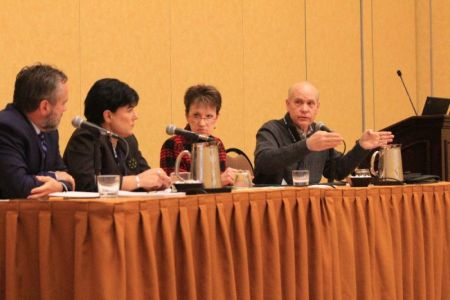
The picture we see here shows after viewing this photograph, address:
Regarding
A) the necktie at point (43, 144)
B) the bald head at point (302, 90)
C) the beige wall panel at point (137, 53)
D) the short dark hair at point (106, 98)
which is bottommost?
the necktie at point (43, 144)

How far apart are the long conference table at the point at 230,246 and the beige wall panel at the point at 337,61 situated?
3.95 metres

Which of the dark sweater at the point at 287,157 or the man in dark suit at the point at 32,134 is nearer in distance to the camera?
the man in dark suit at the point at 32,134

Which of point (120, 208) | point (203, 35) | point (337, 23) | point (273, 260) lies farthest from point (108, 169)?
point (337, 23)

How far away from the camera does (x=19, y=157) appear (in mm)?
2768

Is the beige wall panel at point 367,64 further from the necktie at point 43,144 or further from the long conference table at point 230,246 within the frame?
the necktie at point 43,144

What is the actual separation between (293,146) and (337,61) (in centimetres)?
378

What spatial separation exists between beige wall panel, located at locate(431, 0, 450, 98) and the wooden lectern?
3.34m

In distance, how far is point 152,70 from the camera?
5.59 m

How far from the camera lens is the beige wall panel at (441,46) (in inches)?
323

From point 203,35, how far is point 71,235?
13.2 ft

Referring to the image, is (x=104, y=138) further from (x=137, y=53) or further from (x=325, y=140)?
(x=137, y=53)

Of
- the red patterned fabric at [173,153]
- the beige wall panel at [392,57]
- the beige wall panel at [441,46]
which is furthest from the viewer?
the beige wall panel at [441,46]

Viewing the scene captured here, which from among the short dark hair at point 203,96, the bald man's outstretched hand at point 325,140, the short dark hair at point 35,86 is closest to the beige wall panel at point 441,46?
the short dark hair at point 203,96

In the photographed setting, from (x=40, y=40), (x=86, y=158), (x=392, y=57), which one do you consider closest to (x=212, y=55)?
(x=40, y=40)
